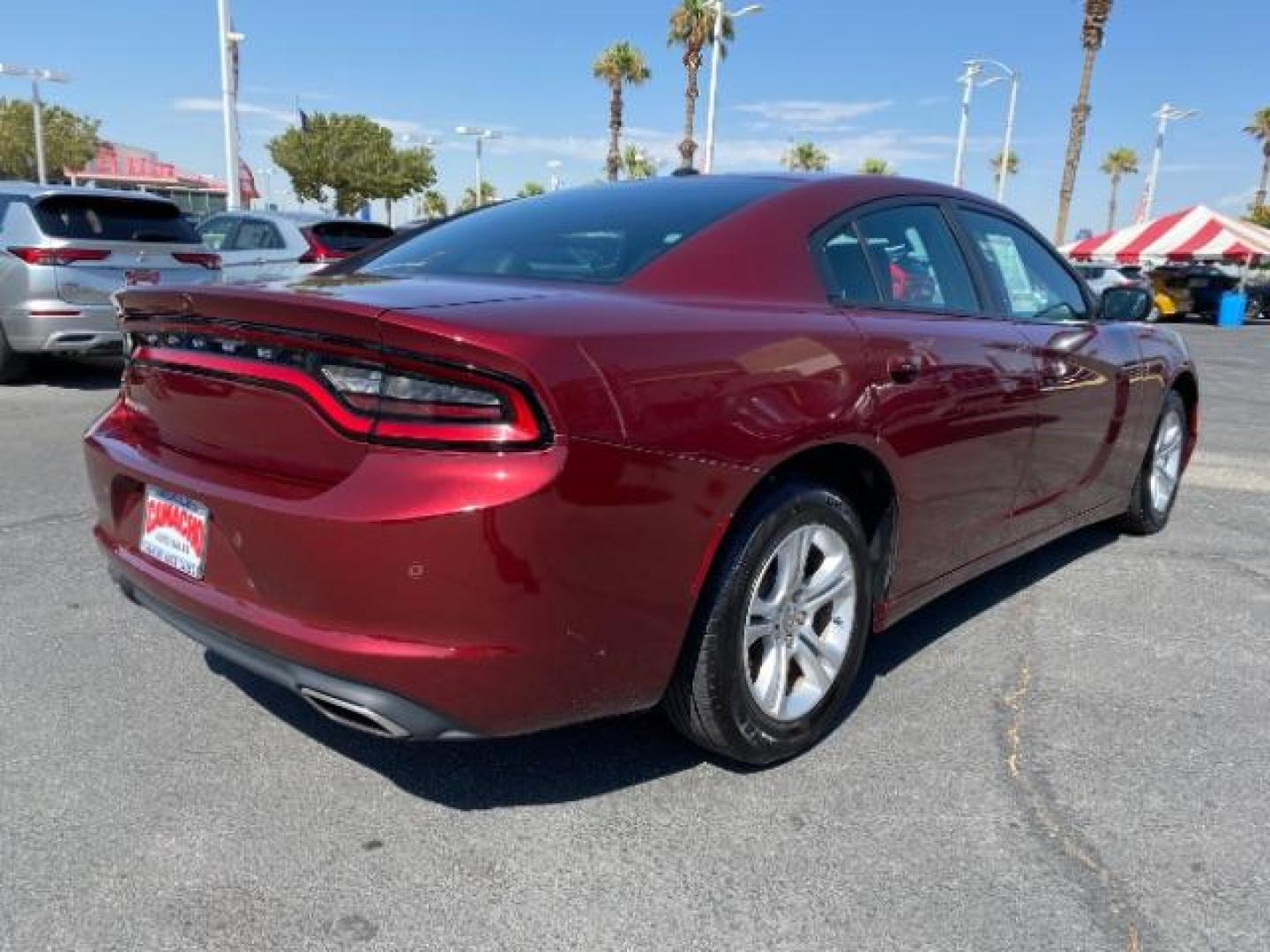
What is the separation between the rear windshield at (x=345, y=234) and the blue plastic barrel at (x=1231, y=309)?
922 inches

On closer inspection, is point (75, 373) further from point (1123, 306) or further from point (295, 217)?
point (1123, 306)

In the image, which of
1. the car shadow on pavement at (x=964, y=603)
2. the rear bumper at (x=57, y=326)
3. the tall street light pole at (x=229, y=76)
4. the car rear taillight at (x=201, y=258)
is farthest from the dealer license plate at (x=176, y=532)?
the tall street light pole at (x=229, y=76)

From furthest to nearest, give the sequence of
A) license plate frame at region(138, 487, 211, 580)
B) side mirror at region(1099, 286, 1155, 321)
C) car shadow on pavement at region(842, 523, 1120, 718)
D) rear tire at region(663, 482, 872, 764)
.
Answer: side mirror at region(1099, 286, 1155, 321) → car shadow on pavement at region(842, 523, 1120, 718) → rear tire at region(663, 482, 872, 764) → license plate frame at region(138, 487, 211, 580)

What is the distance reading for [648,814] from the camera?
2465 mm

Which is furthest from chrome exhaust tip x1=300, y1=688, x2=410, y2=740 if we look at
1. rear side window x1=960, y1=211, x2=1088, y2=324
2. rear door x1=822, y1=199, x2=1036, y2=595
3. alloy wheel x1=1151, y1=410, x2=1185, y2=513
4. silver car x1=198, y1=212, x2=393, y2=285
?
silver car x1=198, y1=212, x2=393, y2=285

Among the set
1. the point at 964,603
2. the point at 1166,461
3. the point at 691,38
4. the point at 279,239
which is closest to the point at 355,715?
the point at 964,603

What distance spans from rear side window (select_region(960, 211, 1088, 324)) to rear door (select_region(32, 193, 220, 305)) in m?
6.30

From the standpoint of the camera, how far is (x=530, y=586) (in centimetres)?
199

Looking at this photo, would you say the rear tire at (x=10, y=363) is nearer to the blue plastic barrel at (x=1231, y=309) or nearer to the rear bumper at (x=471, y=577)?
the rear bumper at (x=471, y=577)

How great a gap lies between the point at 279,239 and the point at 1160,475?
30.3 feet

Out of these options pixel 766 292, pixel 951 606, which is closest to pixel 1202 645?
pixel 951 606

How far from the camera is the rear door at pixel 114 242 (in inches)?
320

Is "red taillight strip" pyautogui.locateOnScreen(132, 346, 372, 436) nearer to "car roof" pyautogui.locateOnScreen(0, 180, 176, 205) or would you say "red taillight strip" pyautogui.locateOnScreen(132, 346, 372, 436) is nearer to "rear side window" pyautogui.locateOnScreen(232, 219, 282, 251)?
"car roof" pyautogui.locateOnScreen(0, 180, 176, 205)

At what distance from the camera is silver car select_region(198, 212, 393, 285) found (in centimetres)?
1095
